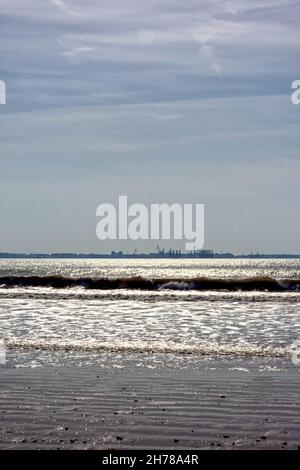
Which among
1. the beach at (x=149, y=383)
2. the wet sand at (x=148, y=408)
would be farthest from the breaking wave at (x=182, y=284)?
the wet sand at (x=148, y=408)

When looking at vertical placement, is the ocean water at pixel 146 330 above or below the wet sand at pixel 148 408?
below

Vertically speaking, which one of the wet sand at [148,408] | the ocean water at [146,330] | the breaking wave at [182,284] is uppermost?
the wet sand at [148,408]

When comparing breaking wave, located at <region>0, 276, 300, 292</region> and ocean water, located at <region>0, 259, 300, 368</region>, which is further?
breaking wave, located at <region>0, 276, 300, 292</region>

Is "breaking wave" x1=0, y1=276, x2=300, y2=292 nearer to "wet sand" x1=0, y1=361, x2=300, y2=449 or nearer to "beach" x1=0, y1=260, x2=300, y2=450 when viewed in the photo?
"beach" x1=0, y1=260, x2=300, y2=450

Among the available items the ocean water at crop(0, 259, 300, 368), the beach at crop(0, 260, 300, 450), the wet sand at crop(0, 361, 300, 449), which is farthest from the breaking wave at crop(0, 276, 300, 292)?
the wet sand at crop(0, 361, 300, 449)

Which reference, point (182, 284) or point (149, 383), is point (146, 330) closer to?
point (149, 383)

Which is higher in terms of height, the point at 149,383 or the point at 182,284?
the point at 149,383

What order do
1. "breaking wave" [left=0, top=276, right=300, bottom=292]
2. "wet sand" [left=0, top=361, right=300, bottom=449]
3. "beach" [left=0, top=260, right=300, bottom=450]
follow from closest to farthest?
"wet sand" [left=0, top=361, right=300, bottom=449], "beach" [left=0, top=260, right=300, bottom=450], "breaking wave" [left=0, top=276, right=300, bottom=292]

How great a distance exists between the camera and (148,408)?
14078 mm

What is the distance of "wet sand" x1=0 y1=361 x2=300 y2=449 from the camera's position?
11.7 metres

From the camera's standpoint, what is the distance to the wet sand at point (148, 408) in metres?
11.7

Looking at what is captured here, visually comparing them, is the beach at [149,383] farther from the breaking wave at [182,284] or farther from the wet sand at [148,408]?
the breaking wave at [182,284]

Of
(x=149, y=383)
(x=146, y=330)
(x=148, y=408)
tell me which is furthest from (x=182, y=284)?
(x=148, y=408)
